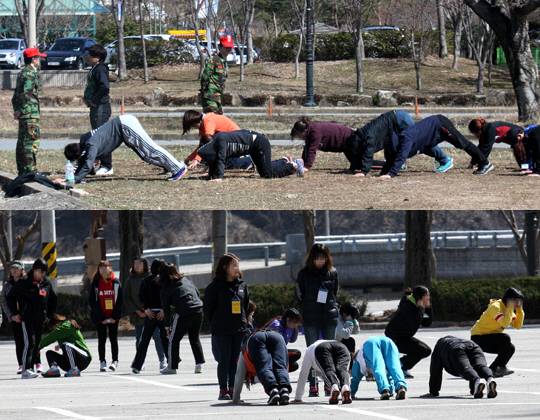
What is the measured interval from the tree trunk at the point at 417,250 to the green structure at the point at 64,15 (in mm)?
36415

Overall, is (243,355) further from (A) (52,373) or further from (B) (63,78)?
(B) (63,78)

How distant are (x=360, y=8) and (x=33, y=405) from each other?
125 ft

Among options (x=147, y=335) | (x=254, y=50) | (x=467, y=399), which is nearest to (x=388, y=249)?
(x=254, y=50)

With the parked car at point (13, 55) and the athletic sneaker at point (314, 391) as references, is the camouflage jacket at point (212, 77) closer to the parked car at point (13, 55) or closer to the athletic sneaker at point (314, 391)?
the athletic sneaker at point (314, 391)

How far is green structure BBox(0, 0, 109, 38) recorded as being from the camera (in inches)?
2493

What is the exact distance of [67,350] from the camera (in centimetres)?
1444

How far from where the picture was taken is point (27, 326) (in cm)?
1457

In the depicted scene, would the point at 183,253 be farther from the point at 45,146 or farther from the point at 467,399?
the point at 467,399

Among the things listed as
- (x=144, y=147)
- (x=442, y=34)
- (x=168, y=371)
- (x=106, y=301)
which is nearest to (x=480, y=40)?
(x=442, y=34)

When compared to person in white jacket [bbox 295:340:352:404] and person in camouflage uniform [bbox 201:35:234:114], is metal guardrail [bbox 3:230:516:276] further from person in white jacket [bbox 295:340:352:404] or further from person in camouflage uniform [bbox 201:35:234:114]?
person in white jacket [bbox 295:340:352:404]

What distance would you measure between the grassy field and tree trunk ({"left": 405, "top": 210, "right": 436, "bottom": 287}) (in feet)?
23.3

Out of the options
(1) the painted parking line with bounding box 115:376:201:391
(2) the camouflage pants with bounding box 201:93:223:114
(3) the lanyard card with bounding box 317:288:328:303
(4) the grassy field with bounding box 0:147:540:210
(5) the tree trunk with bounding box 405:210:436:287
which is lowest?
(5) the tree trunk with bounding box 405:210:436:287

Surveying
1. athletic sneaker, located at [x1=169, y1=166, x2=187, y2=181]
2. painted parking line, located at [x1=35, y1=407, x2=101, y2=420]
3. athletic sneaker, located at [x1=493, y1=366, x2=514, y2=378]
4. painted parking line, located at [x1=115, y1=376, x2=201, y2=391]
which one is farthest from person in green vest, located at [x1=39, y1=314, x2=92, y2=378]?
athletic sneaker, located at [x1=493, y1=366, x2=514, y2=378]

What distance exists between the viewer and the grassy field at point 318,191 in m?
17.2
